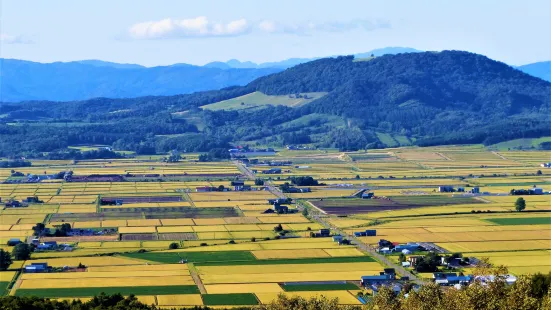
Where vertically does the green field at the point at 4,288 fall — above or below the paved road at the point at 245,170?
above


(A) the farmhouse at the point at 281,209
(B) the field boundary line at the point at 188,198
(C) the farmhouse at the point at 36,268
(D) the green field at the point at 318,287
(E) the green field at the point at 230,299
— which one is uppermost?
(C) the farmhouse at the point at 36,268

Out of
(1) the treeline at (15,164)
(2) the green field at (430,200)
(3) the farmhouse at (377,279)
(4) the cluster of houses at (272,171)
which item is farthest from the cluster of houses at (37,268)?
(1) the treeline at (15,164)

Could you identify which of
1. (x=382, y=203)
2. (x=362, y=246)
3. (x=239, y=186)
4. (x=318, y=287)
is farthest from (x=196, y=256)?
(x=239, y=186)

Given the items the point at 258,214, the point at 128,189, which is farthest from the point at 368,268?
the point at 128,189

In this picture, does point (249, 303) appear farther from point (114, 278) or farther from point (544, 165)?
point (544, 165)

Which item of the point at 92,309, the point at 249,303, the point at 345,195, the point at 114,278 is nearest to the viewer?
the point at 92,309

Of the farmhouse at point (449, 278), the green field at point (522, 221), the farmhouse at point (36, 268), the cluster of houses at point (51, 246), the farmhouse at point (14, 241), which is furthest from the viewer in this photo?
the green field at point (522, 221)

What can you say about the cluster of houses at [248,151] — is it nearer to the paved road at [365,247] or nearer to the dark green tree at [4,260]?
the paved road at [365,247]

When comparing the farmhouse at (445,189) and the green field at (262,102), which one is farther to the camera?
the green field at (262,102)

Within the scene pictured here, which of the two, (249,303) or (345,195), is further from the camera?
(345,195)
